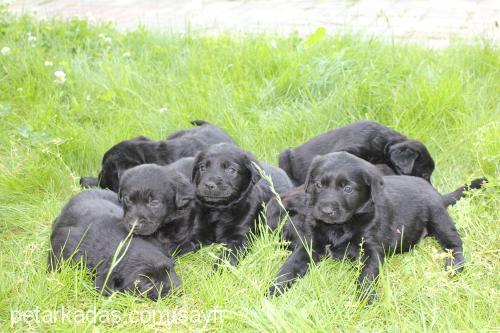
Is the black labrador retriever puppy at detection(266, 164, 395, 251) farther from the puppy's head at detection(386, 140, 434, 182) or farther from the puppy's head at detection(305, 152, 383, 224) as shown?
the puppy's head at detection(386, 140, 434, 182)

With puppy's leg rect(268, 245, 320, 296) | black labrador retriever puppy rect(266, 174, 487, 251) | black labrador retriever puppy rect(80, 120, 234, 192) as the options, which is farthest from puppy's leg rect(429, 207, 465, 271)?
black labrador retriever puppy rect(80, 120, 234, 192)

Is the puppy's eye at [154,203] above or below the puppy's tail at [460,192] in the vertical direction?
above

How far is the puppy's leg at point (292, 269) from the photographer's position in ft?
11.6

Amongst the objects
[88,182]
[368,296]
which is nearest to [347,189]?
[368,296]

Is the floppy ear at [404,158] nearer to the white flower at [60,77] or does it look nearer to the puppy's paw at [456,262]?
the puppy's paw at [456,262]

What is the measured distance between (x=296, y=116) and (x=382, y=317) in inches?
105

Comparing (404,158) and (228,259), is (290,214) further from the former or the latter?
(404,158)

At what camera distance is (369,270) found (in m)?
3.55

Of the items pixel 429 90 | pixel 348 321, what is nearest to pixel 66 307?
pixel 348 321

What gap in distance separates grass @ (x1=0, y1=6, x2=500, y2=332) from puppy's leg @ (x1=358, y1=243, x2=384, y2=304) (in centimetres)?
7

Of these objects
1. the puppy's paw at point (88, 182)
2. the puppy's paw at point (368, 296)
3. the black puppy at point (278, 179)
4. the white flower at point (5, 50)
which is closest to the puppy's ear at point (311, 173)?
the puppy's paw at point (368, 296)

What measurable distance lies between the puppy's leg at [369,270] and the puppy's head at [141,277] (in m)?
1.03

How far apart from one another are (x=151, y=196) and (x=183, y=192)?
25 cm

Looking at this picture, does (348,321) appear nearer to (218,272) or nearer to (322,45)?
(218,272)
